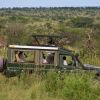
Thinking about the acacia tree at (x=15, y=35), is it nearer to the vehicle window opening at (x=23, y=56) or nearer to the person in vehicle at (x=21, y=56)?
the vehicle window opening at (x=23, y=56)

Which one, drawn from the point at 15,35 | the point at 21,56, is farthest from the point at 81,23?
the point at 21,56

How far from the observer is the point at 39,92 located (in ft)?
40.3

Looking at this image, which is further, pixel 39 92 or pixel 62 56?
pixel 62 56

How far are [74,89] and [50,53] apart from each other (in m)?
3.28

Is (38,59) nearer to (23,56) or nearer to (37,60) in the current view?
(37,60)

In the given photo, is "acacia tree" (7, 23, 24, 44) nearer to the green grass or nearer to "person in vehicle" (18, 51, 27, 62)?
"person in vehicle" (18, 51, 27, 62)

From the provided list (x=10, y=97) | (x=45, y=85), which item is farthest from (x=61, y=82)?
(x=10, y=97)

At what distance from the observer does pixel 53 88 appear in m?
12.9

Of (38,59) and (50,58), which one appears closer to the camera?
(38,59)

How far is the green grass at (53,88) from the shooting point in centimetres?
1177

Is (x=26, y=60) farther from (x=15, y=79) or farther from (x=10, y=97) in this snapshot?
(x=10, y=97)

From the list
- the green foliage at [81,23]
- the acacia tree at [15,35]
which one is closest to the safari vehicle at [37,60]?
the acacia tree at [15,35]

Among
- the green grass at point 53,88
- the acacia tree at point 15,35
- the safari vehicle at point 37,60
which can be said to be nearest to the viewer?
the green grass at point 53,88

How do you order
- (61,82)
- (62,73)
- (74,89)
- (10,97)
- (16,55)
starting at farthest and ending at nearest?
1. (16,55)
2. (62,73)
3. (61,82)
4. (74,89)
5. (10,97)
